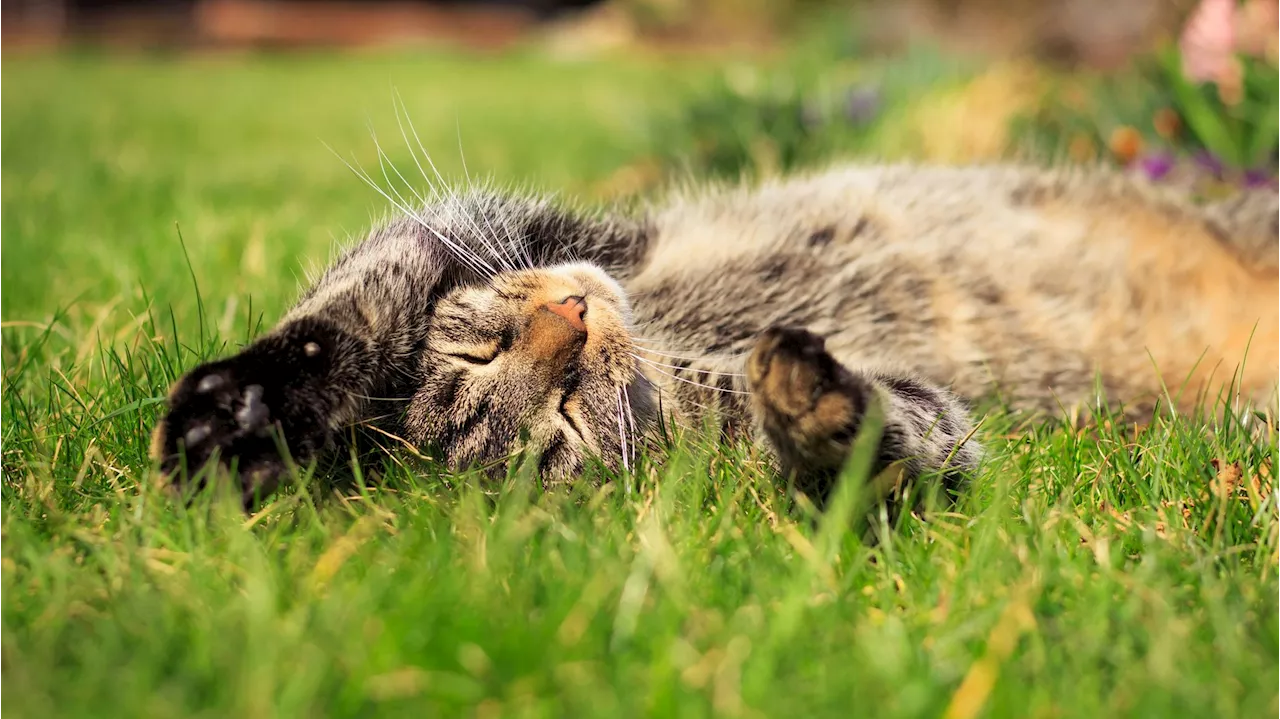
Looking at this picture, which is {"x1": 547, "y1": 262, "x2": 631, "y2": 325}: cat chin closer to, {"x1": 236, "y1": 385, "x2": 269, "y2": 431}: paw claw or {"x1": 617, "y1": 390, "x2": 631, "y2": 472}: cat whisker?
{"x1": 617, "y1": 390, "x2": 631, "y2": 472}: cat whisker

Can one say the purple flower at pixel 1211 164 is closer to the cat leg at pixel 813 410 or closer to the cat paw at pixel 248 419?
the cat leg at pixel 813 410

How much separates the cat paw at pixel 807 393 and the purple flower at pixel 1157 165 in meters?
2.14

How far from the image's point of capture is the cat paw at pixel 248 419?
4.54 ft

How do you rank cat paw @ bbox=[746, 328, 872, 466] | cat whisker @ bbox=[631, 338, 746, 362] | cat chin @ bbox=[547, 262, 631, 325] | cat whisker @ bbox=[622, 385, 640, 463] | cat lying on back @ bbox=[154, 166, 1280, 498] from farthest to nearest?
cat whisker @ bbox=[631, 338, 746, 362] < cat chin @ bbox=[547, 262, 631, 325] < cat whisker @ bbox=[622, 385, 640, 463] < cat lying on back @ bbox=[154, 166, 1280, 498] < cat paw @ bbox=[746, 328, 872, 466]

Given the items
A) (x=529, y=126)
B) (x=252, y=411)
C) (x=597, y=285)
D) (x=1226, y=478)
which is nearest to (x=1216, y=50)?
(x=1226, y=478)

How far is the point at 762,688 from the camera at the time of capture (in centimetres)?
96

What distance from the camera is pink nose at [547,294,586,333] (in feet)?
5.58

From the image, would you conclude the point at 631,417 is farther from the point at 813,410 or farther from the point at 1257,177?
the point at 1257,177

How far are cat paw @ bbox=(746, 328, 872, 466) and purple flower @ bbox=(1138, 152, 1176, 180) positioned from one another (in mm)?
2139

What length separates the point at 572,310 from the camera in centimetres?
172

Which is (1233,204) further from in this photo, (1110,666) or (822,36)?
(822,36)

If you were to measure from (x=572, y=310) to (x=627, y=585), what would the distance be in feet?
2.29

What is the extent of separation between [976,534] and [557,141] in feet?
17.4

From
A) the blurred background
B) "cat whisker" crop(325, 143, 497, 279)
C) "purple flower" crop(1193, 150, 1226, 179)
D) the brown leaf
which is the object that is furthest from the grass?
"purple flower" crop(1193, 150, 1226, 179)
